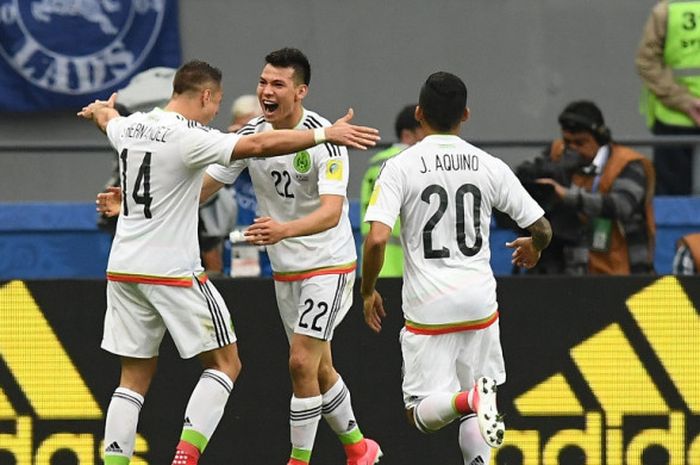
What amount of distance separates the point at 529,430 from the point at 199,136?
2.78m

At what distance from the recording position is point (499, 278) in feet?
37.8

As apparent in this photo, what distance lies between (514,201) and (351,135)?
997 millimetres

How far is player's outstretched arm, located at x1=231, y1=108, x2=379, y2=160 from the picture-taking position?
9492 mm

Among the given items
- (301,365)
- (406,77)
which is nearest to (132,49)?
(406,77)

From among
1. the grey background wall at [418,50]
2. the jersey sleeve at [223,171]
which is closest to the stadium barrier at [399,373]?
the jersey sleeve at [223,171]

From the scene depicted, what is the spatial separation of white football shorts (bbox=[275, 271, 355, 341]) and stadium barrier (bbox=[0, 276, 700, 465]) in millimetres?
602

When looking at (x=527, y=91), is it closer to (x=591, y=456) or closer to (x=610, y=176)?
(x=610, y=176)

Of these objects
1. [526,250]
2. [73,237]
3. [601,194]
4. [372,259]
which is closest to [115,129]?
[372,259]

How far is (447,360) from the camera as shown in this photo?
33.0 ft

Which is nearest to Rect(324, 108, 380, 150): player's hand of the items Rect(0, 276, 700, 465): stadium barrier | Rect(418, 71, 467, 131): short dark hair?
Rect(418, 71, 467, 131): short dark hair

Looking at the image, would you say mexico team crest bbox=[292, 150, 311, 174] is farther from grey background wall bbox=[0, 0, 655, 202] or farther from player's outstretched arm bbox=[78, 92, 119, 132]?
grey background wall bbox=[0, 0, 655, 202]

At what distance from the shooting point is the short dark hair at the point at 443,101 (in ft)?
32.4

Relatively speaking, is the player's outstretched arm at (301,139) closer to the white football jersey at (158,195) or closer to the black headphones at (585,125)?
the white football jersey at (158,195)

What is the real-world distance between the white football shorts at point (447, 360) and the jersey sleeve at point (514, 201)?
1.80 ft
